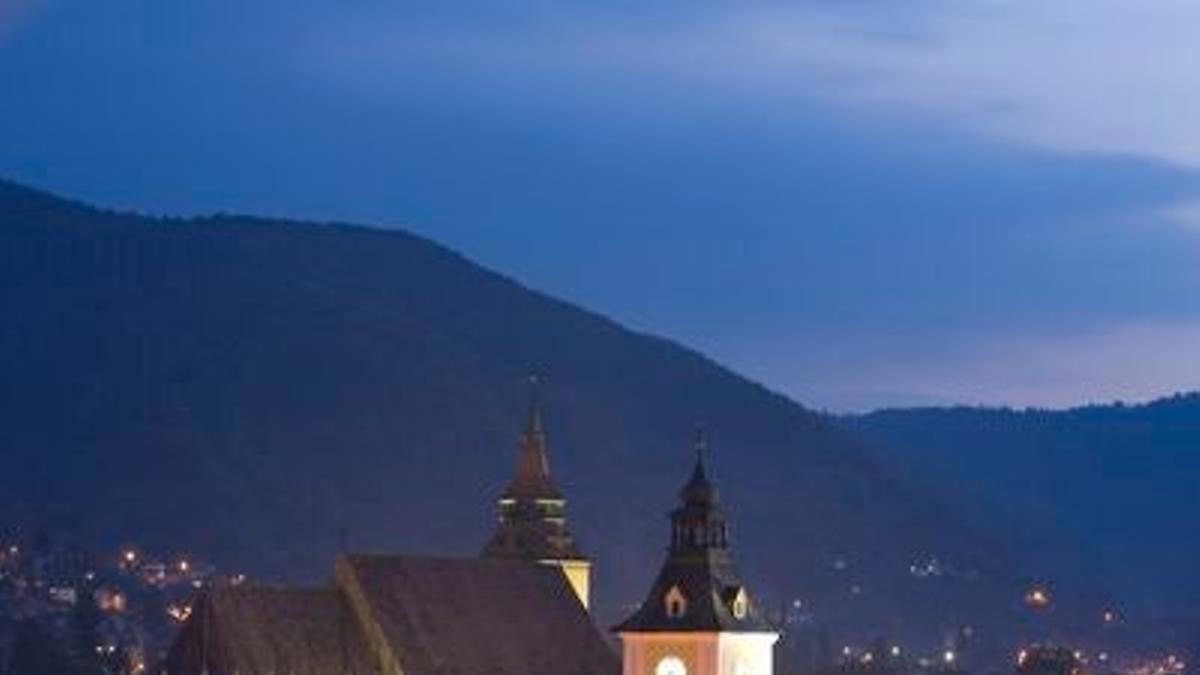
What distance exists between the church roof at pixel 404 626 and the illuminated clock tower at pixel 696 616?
15.8 feet

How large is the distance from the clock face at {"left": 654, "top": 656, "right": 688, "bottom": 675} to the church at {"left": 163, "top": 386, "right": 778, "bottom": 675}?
0.11ft

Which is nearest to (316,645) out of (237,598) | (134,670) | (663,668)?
(237,598)

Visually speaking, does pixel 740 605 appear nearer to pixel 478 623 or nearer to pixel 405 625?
pixel 478 623

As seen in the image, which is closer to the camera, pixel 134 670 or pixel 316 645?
pixel 316 645

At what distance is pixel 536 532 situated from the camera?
15025cm

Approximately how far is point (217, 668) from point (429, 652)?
11.2 meters

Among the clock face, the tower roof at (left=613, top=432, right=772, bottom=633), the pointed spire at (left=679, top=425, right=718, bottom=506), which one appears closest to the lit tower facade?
the pointed spire at (left=679, top=425, right=718, bottom=506)

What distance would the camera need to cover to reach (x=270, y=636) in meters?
118

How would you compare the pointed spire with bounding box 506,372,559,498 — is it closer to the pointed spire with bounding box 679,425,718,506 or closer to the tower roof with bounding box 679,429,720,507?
the pointed spire with bounding box 679,425,718,506

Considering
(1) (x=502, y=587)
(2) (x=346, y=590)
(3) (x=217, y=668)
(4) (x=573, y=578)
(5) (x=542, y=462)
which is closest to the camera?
(3) (x=217, y=668)

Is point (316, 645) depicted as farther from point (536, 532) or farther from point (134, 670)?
point (134, 670)

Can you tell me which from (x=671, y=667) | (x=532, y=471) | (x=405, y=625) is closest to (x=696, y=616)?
(x=671, y=667)

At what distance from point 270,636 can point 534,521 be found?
33960mm

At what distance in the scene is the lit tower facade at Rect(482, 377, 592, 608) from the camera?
485 feet
